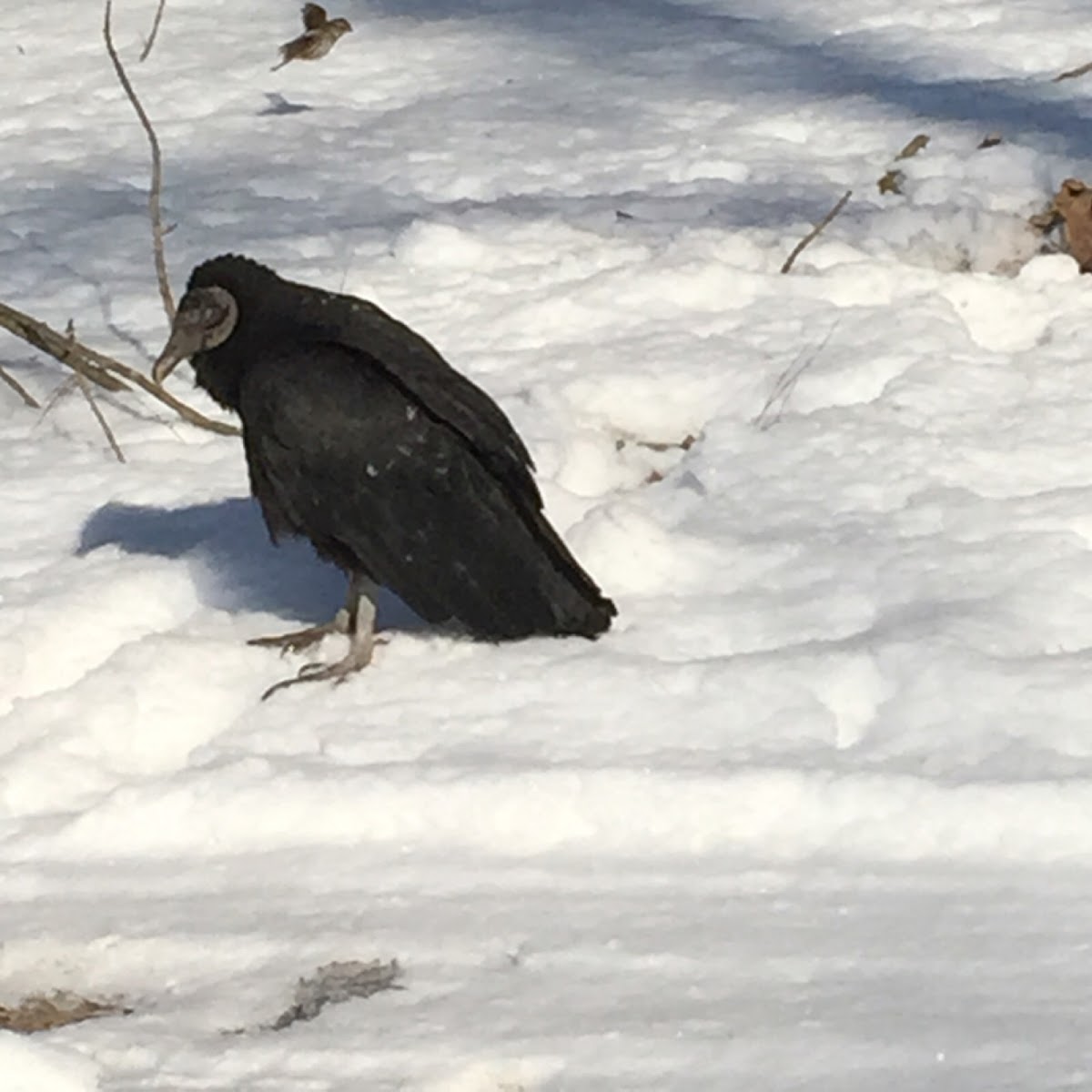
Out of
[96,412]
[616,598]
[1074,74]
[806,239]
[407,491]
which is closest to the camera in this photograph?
[407,491]

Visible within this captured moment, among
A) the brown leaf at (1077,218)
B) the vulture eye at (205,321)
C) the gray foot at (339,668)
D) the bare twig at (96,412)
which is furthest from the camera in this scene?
the brown leaf at (1077,218)

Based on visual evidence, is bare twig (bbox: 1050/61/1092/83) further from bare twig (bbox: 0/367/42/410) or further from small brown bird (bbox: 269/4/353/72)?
bare twig (bbox: 0/367/42/410)

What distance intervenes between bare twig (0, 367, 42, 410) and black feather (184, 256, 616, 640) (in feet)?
4.08

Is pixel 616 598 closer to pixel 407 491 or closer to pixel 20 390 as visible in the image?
pixel 407 491

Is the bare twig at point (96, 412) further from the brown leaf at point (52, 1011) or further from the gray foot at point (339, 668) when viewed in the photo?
the brown leaf at point (52, 1011)

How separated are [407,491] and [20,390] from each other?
4.98 ft

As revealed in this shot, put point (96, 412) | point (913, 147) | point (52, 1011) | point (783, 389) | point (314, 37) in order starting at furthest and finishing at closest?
point (314, 37), point (913, 147), point (783, 389), point (96, 412), point (52, 1011)

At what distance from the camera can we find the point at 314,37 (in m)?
6.59

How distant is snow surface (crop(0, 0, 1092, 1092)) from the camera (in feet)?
7.87

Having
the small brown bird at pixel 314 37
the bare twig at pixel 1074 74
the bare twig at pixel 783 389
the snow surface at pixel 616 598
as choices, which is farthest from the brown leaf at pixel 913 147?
the small brown bird at pixel 314 37

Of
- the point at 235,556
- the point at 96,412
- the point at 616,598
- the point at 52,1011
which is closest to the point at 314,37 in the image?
the point at 96,412

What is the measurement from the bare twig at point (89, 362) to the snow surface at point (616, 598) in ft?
0.23

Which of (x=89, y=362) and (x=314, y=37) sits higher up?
(x=314, y=37)

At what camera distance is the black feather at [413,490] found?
342 centimetres
